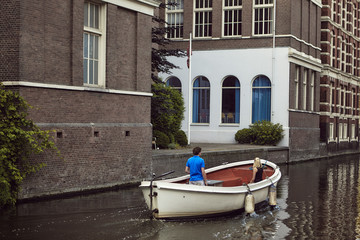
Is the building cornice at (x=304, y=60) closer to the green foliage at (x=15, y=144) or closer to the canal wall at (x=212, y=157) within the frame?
the canal wall at (x=212, y=157)

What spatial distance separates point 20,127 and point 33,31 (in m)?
2.78

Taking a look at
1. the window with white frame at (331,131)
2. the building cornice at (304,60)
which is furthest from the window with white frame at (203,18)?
the window with white frame at (331,131)

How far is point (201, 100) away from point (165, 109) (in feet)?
45.3

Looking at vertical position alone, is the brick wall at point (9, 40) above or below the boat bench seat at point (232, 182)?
above

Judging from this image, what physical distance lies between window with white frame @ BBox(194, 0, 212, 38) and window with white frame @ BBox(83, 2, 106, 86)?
66.0 feet

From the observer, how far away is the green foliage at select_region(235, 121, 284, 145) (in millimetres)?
37219

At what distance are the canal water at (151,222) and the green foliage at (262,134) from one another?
56.4 feet

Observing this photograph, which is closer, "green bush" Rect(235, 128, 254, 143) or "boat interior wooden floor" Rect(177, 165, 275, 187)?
"boat interior wooden floor" Rect(177, 165, 275, 187)

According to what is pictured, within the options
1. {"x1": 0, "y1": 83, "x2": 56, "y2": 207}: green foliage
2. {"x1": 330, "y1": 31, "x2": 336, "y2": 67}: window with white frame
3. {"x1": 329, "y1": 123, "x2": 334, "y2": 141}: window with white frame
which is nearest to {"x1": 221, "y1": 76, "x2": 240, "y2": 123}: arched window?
{"x1": 329, "y1": 123, "x2": 334, "y2": 141}: window with white frame

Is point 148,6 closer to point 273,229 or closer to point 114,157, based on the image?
point 114,157

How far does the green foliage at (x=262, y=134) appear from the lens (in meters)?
37.2

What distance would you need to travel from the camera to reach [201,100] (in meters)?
40.6

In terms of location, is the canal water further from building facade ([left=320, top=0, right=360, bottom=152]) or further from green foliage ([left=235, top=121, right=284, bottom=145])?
building facade ([left=320, top=0, right=360, bottom=152])

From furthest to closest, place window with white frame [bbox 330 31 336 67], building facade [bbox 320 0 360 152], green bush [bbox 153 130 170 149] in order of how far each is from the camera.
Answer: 1. window with white frame [bbox 330 31 336 67]
2. building facade [bbox 320 0 360 152]
3. green bush [bbox 153 130 170 149]
